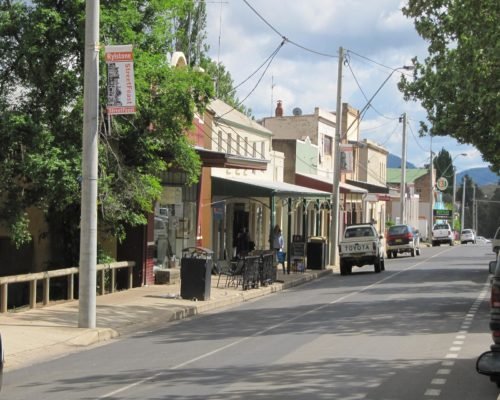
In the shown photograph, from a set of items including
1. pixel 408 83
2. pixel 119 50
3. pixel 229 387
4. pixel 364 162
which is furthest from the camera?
pixel 364 162

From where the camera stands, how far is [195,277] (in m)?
22.0

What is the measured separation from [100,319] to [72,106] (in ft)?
17.7

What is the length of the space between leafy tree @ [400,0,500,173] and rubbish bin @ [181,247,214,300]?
339 inches

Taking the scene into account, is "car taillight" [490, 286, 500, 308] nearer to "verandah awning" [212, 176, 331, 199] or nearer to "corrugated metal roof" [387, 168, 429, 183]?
"verandah awning" [212, 176, 331, 199]

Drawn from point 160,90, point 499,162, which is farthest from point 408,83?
point 160,90

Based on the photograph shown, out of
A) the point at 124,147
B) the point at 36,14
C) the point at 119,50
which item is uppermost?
the point at 36,14

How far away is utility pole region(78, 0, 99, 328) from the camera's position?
1598 cm

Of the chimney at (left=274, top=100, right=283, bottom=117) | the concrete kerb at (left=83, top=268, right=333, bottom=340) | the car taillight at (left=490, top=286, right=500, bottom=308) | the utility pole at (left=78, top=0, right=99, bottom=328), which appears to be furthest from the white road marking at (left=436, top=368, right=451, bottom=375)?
the chimney at (left=274, top=100, right=283, bottom=117)

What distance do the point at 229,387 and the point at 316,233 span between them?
4477 cm

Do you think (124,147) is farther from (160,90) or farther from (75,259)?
(75,259)

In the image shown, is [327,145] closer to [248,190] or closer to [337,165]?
[337,165]

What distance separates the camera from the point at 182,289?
2222 cm

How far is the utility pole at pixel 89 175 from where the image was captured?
15977 millimetres

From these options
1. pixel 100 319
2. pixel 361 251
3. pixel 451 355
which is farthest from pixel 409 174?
pixel 451 355
